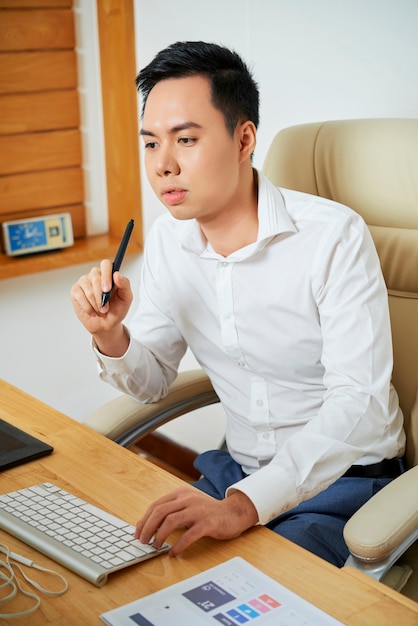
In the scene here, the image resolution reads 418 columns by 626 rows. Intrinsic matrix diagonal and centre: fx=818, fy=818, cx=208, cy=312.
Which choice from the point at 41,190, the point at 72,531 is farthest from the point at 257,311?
the point at 41,190

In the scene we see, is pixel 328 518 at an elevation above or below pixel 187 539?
below

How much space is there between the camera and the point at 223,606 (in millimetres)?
910

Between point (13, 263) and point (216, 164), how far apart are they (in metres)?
1.21

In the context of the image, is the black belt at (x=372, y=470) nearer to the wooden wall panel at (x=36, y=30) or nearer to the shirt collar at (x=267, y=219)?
A: the shirt collar at (x=267, y=219)

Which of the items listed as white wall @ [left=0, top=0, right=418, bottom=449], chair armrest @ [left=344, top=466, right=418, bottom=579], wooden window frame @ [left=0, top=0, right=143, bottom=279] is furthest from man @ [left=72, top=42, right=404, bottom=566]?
wooden window frame @ [left=0, top=0, right=143, bottom=279]

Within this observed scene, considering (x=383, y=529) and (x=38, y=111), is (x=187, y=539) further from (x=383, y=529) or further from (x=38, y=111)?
(x=38, y=111)

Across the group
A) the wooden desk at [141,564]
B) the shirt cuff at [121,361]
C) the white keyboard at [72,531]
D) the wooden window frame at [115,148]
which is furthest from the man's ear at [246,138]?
the wooden window frame at [115,148]

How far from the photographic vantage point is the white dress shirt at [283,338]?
1308 millimetres

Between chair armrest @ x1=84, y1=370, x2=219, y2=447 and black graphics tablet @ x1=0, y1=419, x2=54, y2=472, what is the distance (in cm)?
15

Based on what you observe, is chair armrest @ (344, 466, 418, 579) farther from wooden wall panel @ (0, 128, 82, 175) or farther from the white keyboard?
wooden wall panel @ (0, 128, 82, 175)

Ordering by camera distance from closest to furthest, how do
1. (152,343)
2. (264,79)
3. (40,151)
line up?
(152,343) < (264,79) < (40,151)

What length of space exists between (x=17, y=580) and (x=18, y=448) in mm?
350

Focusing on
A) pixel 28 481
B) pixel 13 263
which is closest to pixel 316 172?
pixel 28 481

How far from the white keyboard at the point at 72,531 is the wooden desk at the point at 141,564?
0.01 meters
